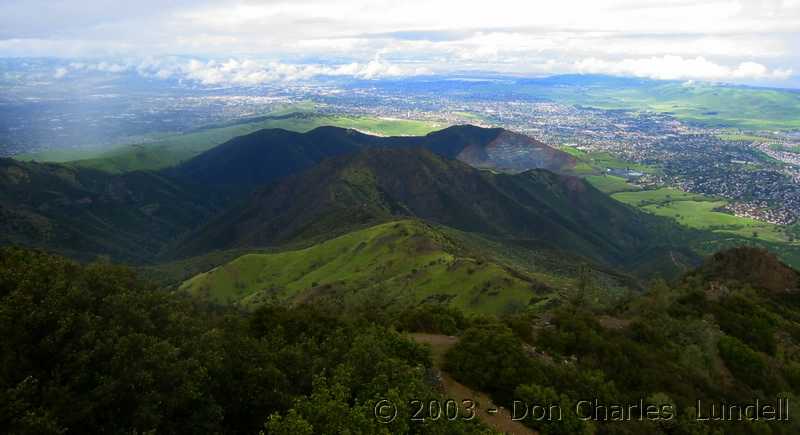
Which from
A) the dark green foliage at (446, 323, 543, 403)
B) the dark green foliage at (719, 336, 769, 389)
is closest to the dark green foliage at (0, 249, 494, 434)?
the dark green foliage at (446, 323, 543, 403)

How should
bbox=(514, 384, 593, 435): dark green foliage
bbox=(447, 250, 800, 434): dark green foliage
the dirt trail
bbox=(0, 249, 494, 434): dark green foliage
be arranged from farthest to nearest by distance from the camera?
bbox=(447, 250, 800, 434): dark green foliage
the dirt trail
bbox=(514, 384, 593, 435): dark green foliage
bbox=(0, 249, 494, 434): dark green foliage

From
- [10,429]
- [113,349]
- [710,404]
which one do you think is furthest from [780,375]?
[10,429]

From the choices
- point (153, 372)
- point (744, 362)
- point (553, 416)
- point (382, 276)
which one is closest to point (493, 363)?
point (553, 416)

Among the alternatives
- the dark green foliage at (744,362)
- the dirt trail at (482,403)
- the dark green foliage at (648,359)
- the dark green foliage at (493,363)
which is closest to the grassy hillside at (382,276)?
the dark green foliage at (648,359)

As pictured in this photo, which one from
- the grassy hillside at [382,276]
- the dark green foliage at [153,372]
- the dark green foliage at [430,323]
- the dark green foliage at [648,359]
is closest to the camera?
the dark green foliage at [153,372]

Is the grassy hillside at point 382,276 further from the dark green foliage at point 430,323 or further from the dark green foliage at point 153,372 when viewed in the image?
the dark green foliage at point 153,372

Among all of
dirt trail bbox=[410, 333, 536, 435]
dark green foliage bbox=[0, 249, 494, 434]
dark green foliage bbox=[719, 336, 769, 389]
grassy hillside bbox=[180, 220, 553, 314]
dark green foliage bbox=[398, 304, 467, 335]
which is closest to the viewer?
dark green foliage bbox=[0, 249, 494, 434]

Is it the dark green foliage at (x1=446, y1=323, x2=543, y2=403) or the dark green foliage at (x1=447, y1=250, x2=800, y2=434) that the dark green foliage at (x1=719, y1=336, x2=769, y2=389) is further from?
the dark green foliage at (x1=446, y1=323, x2=543, y2=403)

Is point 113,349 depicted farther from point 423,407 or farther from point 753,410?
point 753,410
